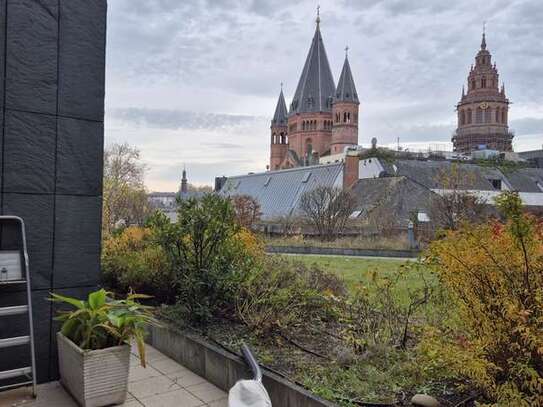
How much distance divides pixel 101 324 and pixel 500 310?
8.56 feet

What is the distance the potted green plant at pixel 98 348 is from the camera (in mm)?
2896

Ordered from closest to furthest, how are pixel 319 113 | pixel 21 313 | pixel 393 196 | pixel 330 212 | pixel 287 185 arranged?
pixel 21 313 → pixel 330 212 → pixel 393 196 → pixel 287 185 → pixel 319 113

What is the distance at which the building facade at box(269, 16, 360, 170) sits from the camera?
5678 cm

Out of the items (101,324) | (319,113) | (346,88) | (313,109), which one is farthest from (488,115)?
(101,324)

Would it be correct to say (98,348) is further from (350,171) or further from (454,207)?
(350,171)

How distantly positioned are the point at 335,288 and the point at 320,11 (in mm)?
61793

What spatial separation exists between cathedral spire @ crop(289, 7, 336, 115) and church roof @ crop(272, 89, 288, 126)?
6548mm

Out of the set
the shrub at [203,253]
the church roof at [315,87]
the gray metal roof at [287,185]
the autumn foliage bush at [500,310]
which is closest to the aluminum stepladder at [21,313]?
the shrub at [203,253]

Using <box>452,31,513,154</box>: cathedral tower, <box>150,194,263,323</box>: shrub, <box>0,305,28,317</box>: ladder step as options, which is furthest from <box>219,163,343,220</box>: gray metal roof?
<box>452,31,513,154</box>: cathedral tower

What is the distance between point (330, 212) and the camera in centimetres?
1908

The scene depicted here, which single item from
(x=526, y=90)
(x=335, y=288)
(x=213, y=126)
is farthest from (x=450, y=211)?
(x=526, y=90)

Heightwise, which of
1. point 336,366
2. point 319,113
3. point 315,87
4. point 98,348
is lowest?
point 336,366

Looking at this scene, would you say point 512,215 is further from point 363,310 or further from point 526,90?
point 526,90

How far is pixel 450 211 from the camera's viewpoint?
54.4ft
